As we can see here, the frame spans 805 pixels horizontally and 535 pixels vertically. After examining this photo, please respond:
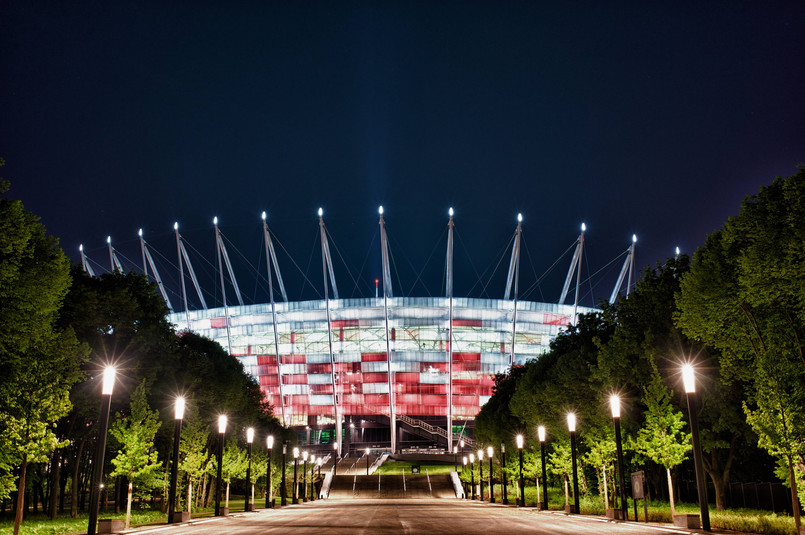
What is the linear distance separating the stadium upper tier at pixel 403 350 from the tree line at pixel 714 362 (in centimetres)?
9671

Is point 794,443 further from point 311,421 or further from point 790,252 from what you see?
point 311,421

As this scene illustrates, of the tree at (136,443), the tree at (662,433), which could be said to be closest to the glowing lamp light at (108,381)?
the tree at (136,443)

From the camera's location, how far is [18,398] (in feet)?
77.0

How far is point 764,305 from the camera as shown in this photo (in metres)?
29.3

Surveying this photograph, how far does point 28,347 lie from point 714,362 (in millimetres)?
36696

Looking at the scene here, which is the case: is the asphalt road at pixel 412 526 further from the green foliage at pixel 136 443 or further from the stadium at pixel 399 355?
the stadium at pixel 399 355

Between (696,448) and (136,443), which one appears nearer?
(696,448)

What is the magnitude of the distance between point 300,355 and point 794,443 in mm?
146421

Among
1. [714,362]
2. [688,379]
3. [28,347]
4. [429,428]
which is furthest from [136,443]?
[429,428]

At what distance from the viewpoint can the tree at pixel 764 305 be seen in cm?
2339

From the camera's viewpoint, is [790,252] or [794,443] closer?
[794,443]

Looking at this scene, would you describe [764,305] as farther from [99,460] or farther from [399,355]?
[399,355]

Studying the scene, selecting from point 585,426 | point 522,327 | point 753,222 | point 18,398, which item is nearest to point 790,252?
point 753,222

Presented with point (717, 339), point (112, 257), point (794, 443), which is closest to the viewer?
point (794, 443)
